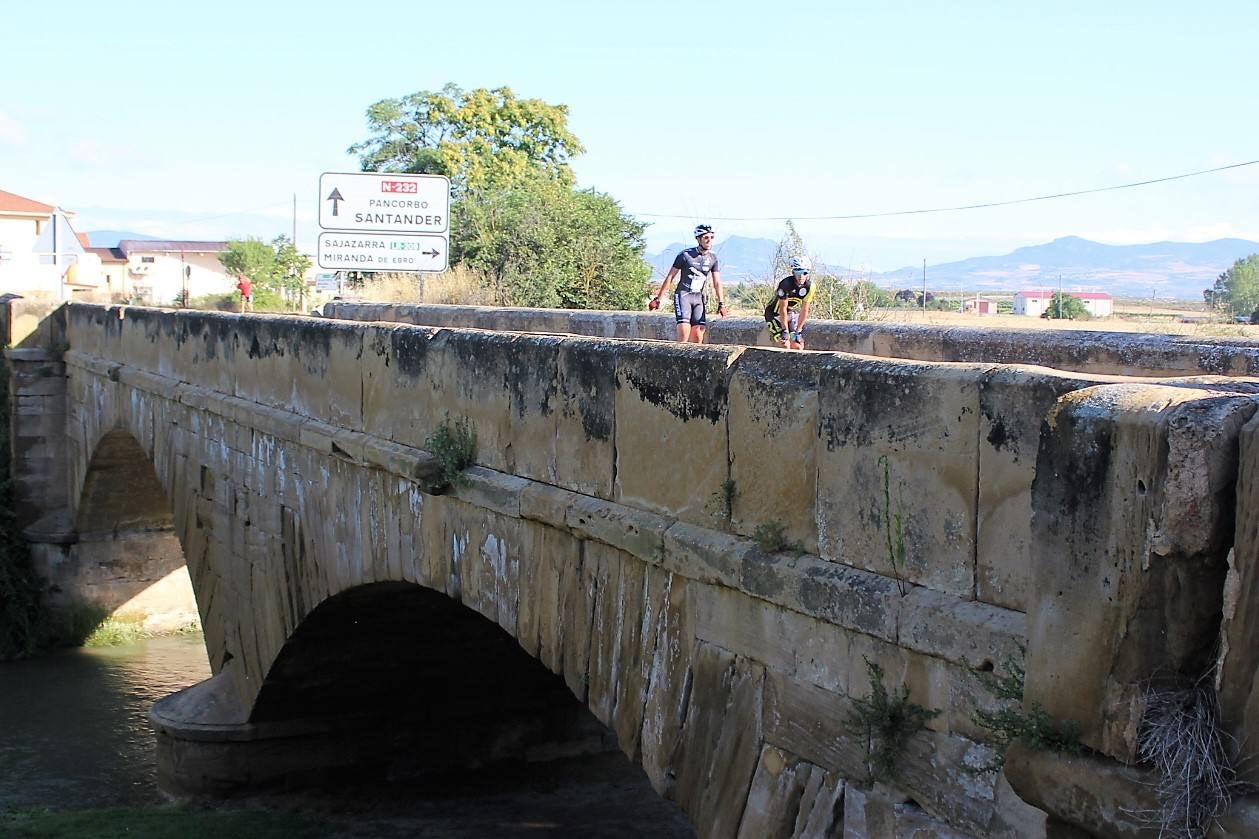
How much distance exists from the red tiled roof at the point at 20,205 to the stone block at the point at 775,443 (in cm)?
5936

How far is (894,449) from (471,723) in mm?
9349

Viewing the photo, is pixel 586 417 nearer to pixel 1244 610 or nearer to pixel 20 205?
pixel 1244 610

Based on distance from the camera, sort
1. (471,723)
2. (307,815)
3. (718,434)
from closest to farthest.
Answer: (718,434), (307,815), (471,723)

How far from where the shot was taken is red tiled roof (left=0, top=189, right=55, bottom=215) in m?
58.3

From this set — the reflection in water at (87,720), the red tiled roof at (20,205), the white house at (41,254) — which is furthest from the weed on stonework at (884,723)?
the red tiled roof at (20,205)

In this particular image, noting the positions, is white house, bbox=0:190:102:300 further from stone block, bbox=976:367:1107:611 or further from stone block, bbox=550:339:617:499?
stone block, bbox=976:367:1107:611

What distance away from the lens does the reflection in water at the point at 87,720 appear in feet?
43.6

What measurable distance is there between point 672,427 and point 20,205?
60.2 metres

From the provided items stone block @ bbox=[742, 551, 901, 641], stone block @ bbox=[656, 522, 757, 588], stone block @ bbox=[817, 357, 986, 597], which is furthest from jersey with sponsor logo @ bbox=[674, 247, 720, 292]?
stone block @ bbox=[817, 357, 986, 597]

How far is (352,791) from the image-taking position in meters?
12.2

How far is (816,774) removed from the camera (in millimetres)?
4129

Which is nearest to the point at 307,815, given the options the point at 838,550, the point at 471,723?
the point at 471,723

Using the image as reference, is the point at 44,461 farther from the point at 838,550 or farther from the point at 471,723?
the point at 838,550

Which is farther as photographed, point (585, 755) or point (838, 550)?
→ point (585, 755)
